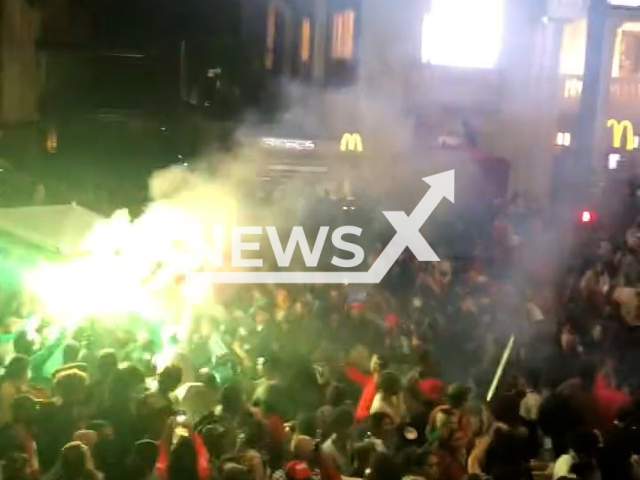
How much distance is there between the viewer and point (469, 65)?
60.2ft

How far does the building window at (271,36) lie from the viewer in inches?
532

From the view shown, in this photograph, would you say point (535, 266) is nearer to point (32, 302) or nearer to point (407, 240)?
point (407, 240)

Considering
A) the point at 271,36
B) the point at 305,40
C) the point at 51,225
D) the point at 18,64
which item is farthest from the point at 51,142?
the point at 305,40

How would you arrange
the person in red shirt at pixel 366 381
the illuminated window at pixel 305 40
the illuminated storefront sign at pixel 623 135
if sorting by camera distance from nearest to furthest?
the person in red shirt at pixel 366 381, the illuminated window at pixel 305 40, the illuminated storefront sign at pixel 623 135

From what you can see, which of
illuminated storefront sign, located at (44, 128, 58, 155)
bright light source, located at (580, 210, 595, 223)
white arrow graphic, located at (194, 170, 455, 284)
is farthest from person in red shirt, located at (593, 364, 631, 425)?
bright light source, located at (580, 210, 595, 223)

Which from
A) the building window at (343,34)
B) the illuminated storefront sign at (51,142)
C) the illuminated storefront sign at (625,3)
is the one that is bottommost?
the illuminated storefront sign at (51,142)

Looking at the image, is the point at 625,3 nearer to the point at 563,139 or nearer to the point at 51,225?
the point at 563,139

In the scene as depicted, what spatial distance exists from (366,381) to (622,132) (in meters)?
17.4

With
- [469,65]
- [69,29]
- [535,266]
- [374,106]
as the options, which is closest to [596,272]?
[535,266]

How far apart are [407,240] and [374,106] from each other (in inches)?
233

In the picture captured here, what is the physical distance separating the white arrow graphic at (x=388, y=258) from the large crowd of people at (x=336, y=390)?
0.25 m

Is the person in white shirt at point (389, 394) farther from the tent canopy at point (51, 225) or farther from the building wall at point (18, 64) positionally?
the building wall at point (18, 64)

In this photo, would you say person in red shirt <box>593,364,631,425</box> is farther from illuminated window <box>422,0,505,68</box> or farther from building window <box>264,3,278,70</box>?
illuminated window <box>422,0,505,68</box>

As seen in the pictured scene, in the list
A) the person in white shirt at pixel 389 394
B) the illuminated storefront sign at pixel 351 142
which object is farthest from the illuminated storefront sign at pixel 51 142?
the person in white shirt at pixel 389 394
